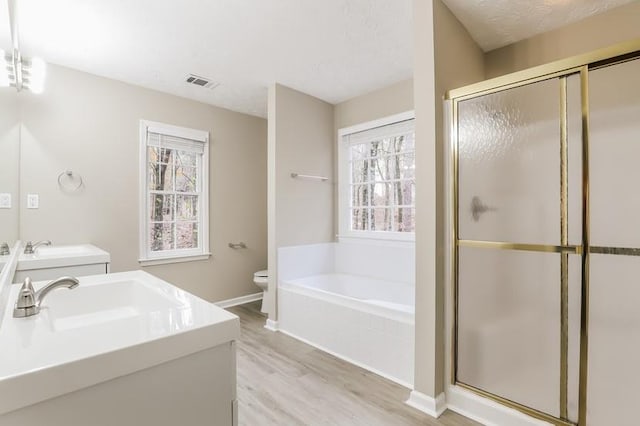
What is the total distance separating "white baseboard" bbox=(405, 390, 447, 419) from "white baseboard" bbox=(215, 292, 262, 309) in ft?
8.43

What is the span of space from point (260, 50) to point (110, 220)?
2.14 metres

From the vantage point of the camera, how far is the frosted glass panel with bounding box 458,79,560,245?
1689mm

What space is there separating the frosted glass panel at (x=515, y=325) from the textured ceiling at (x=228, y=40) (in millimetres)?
1731

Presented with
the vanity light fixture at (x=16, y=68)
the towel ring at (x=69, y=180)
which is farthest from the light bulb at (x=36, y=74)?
the towel ring at (x=69, y=180)

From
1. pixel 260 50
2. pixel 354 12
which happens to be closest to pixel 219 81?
pixel 260 50

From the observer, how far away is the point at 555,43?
7.48 feet

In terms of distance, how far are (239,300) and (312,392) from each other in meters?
2.15

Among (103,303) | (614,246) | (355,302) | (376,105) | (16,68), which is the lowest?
(355,302)

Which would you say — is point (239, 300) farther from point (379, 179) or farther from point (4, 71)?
point (4, 71)

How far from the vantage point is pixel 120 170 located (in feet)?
10.3

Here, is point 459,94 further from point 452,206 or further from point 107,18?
point 107,18

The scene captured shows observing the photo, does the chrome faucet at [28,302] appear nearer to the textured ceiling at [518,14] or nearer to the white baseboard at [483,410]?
the white baseboard at [483,410]

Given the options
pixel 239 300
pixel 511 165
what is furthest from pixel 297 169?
pixel 511 165

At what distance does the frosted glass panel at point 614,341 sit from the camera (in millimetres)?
1463
